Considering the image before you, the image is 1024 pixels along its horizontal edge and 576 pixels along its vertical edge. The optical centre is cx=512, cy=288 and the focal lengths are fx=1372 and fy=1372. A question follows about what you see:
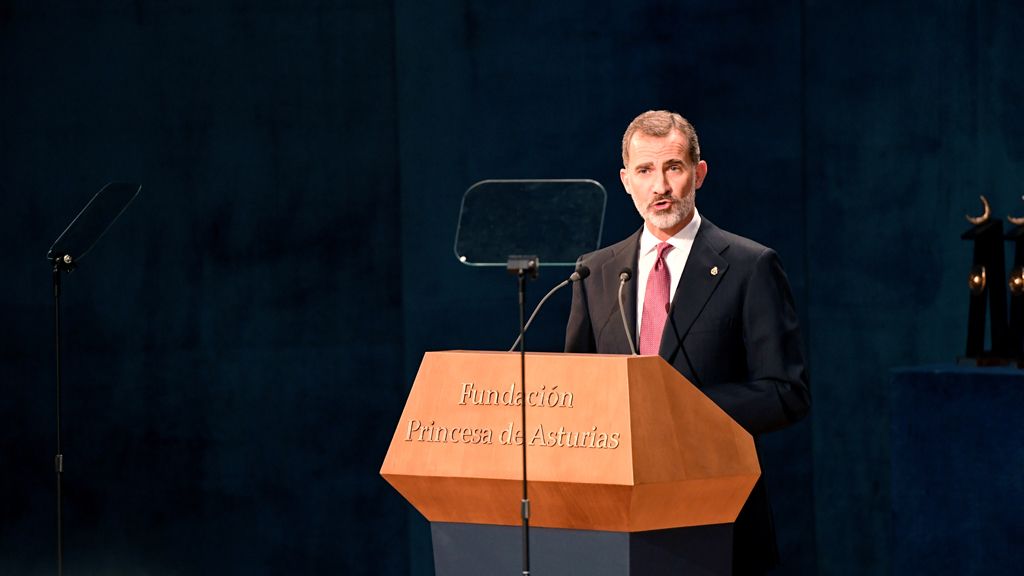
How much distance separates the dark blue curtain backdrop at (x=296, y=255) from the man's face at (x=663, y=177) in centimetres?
200

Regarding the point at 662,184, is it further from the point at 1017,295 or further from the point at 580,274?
the point at 1017,295

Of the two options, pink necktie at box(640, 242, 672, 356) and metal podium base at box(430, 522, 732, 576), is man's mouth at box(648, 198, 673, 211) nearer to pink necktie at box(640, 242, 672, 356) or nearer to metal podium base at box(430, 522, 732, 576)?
pink necktie at box(640, 242, 672, 356)

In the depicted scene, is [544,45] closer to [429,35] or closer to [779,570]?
[429,35]

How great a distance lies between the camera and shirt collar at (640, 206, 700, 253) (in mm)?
3051

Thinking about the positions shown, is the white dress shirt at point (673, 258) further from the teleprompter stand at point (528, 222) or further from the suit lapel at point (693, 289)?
the teleprompter stand at point (528, 222)

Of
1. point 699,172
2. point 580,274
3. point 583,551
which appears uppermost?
point 699,172

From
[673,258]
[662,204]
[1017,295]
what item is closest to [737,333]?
[673,258]

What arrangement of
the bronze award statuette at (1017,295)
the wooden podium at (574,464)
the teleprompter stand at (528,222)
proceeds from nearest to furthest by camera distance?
1. the wooden podium at (574,464)
2. the teleprompter stand at (528,222)
3. the bronze award statuette at (1017,295)

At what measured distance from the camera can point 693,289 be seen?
300 centimetres

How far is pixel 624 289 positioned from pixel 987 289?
73.9 inches

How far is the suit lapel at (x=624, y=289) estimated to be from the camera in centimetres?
302

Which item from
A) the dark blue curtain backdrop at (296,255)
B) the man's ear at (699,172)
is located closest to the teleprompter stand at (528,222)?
the man's ear at (699,172)

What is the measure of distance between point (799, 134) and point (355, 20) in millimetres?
1708

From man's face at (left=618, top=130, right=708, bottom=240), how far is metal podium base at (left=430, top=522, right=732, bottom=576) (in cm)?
76
